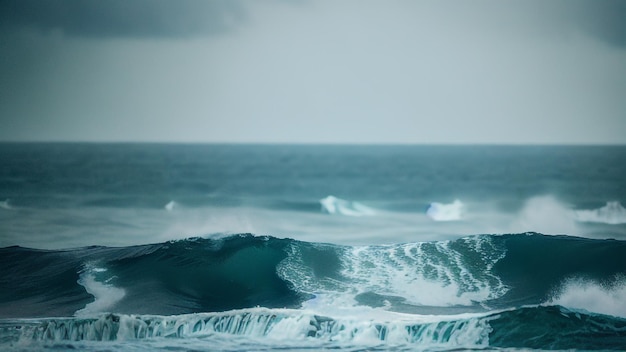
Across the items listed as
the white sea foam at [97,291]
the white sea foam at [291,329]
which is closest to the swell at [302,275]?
the white sea foam at [97,291]

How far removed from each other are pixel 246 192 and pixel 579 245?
226 cm

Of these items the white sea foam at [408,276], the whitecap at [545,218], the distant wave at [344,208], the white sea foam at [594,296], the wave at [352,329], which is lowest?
the wave at [352,329]

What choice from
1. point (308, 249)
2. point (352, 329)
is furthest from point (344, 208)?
point (352, 329)

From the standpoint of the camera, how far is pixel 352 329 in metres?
4.71

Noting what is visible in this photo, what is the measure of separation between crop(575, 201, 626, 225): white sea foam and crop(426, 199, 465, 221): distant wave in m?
0.79

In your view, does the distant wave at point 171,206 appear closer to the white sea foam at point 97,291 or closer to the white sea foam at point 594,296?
the white sea foam at point 97,291

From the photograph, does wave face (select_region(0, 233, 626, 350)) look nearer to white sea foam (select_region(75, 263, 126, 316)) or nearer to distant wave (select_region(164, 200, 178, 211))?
white sea foam (select_region(75, 263, 126, 316))

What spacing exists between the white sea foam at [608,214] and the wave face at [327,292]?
6.0 inches

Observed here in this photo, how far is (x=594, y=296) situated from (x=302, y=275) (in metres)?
1.77

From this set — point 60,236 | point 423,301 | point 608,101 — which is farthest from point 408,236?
point 60,236

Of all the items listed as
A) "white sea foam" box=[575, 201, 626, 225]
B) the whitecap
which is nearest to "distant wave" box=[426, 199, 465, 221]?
the whitecap

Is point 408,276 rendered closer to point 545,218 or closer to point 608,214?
point 545,218

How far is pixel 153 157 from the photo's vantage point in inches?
215

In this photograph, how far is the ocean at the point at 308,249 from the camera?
4.70 m
